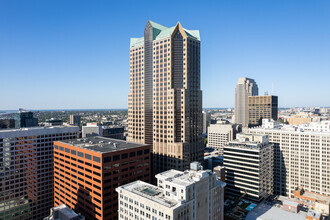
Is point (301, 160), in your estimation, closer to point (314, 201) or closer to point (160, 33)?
point (314, 201)

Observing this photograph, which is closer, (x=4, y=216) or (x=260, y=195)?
(x=4, y=216)

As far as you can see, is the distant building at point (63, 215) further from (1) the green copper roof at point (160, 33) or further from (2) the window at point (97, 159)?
(1) the green copper roof at point (160, 33)

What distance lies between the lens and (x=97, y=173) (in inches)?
4023

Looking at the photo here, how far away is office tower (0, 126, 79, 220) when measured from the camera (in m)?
128

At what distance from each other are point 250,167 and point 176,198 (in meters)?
79.7

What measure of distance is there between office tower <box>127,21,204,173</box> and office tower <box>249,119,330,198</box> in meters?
65.1

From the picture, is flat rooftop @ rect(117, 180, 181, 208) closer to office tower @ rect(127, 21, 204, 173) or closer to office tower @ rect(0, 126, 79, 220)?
office tower @ rect(127, 21, 204, 173)

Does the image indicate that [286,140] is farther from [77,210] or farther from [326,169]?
[77,210]

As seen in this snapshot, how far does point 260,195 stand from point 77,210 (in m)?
107

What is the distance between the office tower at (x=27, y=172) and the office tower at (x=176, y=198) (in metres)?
78.2

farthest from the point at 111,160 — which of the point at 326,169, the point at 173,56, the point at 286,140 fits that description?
the point at 326,169

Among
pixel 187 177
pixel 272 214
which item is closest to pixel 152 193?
pixel 187 177

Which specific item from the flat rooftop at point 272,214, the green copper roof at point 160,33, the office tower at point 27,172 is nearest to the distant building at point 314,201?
the flat rooftop at point 272,214

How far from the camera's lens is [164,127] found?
16375 centimetres
